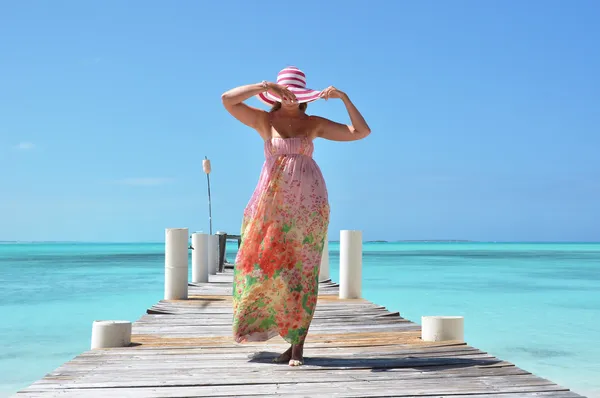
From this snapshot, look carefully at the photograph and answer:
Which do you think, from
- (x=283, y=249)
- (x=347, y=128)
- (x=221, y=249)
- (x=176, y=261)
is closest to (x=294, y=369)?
(x=283, y=249)

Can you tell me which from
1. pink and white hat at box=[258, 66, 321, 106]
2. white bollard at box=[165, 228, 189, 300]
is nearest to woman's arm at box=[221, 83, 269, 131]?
pink and white hat at box=[258, 66, 321, 106]

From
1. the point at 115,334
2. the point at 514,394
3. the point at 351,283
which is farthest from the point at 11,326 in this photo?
the point at 514,394

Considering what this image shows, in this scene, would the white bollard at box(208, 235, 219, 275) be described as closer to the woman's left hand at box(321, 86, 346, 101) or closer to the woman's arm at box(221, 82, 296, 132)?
the woman's arm at box(221, 82, 296, 132)

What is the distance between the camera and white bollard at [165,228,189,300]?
8.30 m

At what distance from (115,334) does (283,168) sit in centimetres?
196

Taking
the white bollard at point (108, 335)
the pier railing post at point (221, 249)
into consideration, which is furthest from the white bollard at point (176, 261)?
the pier railing post at point (221, 249)

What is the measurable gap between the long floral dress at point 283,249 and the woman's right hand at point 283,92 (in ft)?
0.89

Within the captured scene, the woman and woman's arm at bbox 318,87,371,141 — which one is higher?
woman's arm at bbox 318,87,371,141

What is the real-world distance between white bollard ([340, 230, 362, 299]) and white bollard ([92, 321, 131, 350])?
3.89 m

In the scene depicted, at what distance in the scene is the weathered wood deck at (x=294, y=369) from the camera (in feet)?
12.1

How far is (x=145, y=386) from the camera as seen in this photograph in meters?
3.82

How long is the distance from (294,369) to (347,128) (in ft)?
5.78

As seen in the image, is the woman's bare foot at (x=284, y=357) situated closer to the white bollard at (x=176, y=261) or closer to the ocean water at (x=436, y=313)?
the white bollard at (x=176, y=261)

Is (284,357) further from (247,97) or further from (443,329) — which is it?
(247,97)
